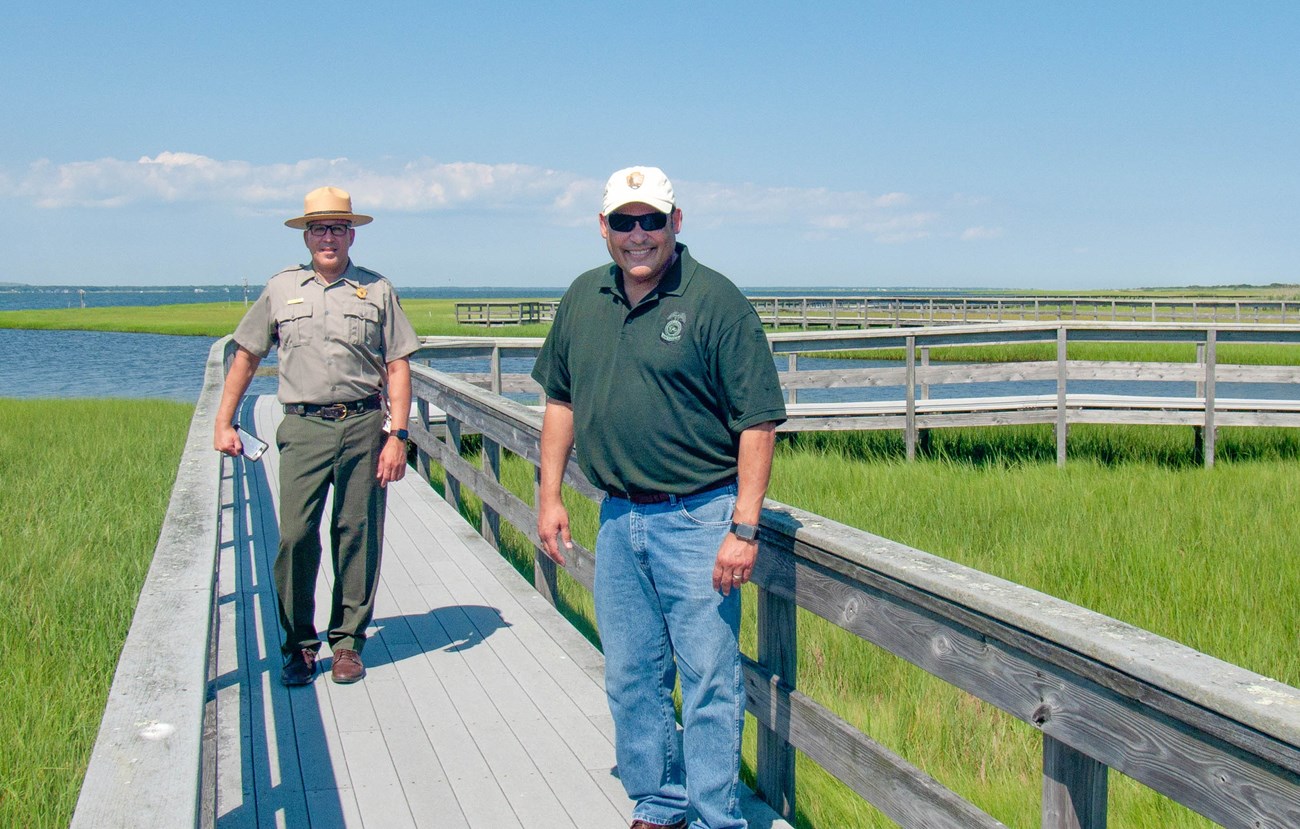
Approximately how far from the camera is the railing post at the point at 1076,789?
209cm

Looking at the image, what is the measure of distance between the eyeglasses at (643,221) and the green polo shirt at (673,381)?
0.38 feet

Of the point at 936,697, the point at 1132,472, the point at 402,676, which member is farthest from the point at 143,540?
the point at 1132,472

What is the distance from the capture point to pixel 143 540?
678 cm

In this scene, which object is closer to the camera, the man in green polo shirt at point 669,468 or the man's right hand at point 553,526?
the man in green polo shirt at point 669,468

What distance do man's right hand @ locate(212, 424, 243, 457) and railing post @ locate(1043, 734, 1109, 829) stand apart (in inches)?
130

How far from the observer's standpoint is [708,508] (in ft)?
9.55

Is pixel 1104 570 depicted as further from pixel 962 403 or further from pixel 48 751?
pixel 962 403

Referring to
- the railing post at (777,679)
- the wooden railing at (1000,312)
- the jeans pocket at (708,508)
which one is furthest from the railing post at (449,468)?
the wooden railing at (1000,312)

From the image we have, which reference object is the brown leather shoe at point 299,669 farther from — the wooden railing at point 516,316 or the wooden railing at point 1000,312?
the wooden railing at point 516,316

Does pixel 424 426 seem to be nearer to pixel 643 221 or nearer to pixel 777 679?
pixel 777 679

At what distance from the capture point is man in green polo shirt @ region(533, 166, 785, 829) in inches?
111

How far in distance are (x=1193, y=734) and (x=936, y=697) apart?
276 cm

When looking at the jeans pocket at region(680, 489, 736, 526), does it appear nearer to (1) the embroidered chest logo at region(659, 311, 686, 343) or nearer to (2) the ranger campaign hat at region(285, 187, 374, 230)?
(1) the embroidered chest logo at region(659, 311, 686, 343)

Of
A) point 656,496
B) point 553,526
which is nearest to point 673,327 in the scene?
point 656,496
